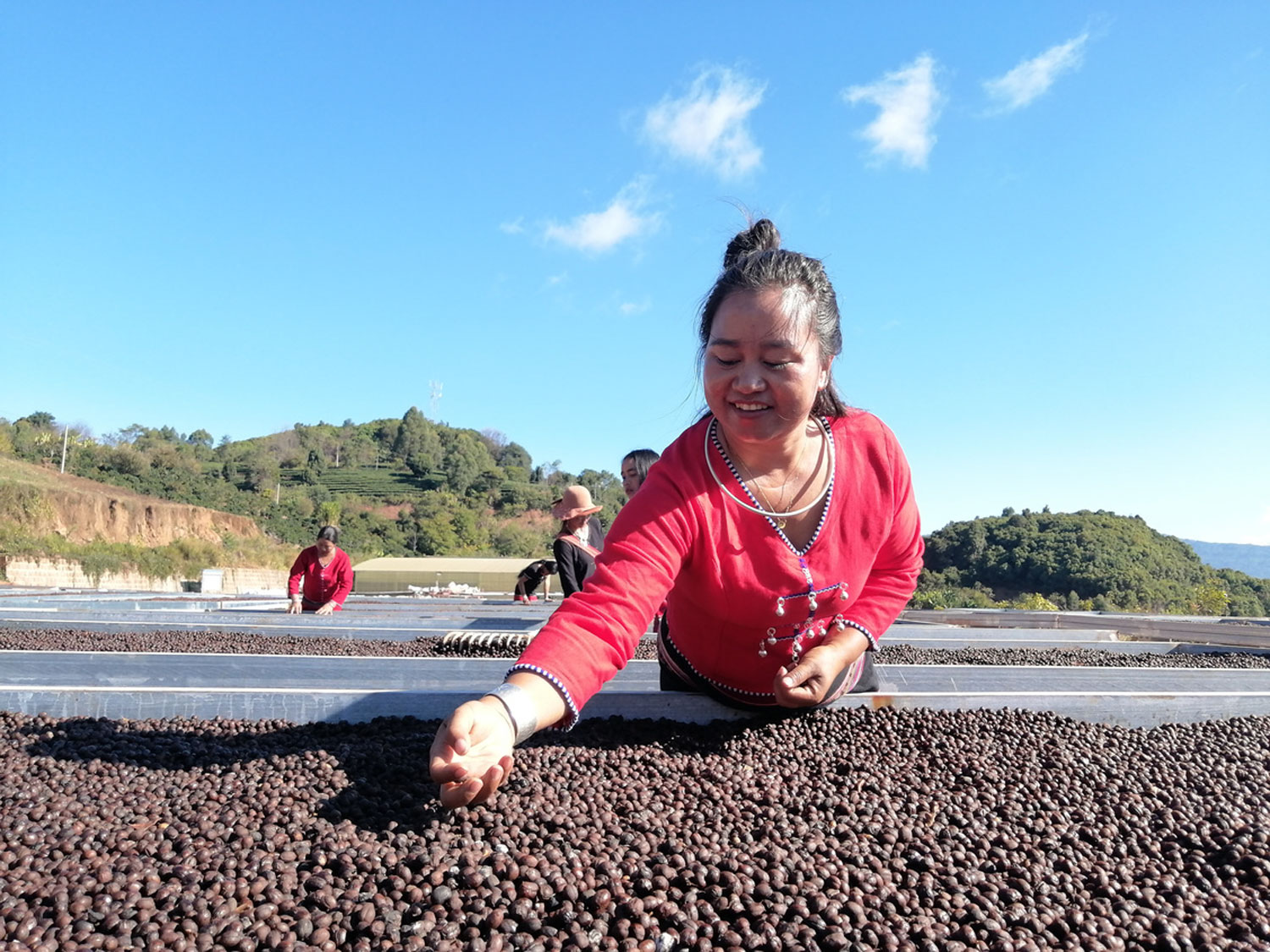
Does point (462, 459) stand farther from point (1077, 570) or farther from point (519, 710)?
point (519, 710)

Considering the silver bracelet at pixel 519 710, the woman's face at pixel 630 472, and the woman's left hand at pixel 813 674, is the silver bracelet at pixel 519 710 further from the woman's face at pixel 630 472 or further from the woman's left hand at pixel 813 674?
the woman's face at pixel 630 472

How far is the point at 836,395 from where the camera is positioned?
2.01m

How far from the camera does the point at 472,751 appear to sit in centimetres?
122

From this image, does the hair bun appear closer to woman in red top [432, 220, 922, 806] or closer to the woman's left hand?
woman in red top [432, 220, 922, 806]

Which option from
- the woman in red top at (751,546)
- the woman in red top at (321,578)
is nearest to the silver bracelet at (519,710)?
the woman in red top at (751,546)

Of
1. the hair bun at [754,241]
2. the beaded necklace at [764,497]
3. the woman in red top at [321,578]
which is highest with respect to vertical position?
the hair bun at [754,241]

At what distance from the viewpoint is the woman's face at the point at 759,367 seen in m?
1.58

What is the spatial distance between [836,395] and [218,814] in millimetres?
1628

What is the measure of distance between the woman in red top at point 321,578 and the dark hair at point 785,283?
6.16 m

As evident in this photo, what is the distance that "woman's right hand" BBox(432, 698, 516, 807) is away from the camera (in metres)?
1.19

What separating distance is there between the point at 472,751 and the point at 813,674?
86cm

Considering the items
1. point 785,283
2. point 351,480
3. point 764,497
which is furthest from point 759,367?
point 351,480

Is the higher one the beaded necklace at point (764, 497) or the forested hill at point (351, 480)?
the forested hill at point (351, 480)

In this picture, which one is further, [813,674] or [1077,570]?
[1077,570]
